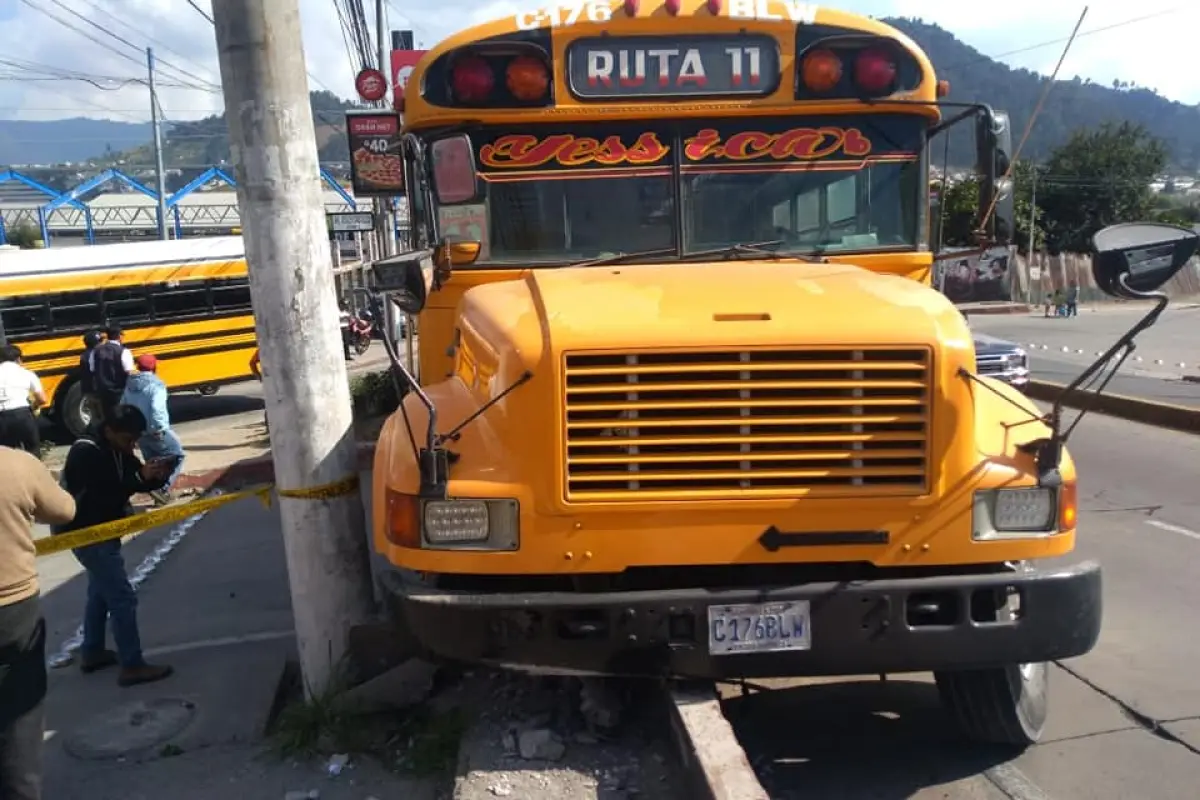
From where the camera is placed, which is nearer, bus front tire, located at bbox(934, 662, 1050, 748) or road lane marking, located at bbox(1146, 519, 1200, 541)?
bus front tire, located at bbox(934, 662, 1050, 748)

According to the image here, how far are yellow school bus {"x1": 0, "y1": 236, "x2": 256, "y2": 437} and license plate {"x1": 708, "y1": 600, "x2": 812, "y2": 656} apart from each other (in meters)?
12.0

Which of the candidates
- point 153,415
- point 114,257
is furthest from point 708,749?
point 114,257

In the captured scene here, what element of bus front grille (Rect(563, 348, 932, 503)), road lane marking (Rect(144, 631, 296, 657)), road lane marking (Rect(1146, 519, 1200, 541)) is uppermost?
bus front grille (Rect(563, 348, 932, 503))

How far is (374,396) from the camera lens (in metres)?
12.8

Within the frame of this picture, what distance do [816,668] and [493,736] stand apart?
1.32 metres

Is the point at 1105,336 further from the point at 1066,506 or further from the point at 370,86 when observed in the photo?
the point at 1066,506

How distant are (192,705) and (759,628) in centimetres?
291

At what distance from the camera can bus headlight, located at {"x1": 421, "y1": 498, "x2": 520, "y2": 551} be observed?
3.42m

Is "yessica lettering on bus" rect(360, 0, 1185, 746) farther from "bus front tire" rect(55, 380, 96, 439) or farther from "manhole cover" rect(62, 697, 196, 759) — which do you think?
"bus front tire" rect(55, 380, 96, 439)

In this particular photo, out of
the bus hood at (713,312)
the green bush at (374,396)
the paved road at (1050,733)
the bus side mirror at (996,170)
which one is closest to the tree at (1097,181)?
the green bush at (374,396)

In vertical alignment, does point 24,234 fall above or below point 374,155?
below

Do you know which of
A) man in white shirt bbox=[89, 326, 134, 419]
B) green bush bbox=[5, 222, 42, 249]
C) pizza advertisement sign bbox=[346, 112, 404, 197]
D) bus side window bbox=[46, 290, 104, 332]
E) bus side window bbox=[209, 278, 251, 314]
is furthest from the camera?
green bush bbox=[5, 222, 42, 249]

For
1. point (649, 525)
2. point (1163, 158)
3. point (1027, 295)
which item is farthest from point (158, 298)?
point (1163, 158)

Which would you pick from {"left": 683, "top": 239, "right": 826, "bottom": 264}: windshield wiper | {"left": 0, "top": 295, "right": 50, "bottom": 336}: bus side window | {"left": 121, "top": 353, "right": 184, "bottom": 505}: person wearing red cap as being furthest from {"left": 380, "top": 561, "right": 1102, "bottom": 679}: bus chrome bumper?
{"left": 0, "top": 295, "right": 50, "bottom": 336}: bus side window
